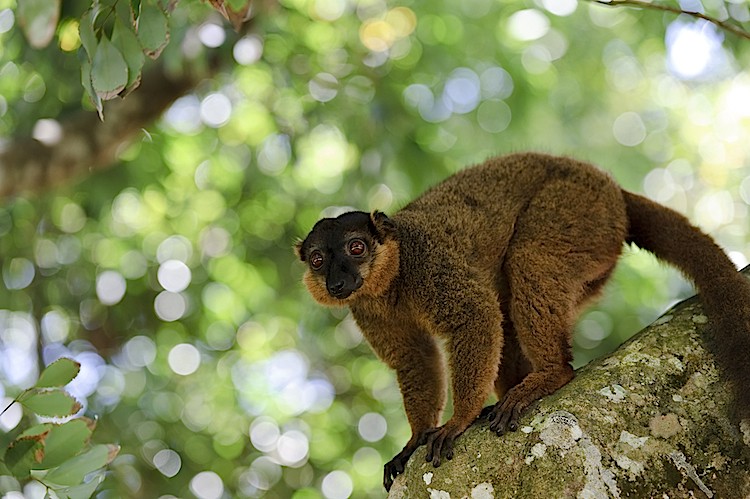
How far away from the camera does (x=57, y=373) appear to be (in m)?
2.93

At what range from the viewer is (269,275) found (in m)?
10.8

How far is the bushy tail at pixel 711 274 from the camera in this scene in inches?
142

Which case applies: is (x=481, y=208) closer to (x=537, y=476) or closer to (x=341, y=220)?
(x=341, y=220)

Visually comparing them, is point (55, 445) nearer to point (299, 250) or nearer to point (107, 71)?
point (107, 71)

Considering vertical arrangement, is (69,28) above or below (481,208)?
below

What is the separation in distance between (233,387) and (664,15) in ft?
23.2

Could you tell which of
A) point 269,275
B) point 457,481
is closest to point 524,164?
point 457,481

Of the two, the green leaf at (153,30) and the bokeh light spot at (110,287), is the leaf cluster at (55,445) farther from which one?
the bokeh light spot at (110,287)

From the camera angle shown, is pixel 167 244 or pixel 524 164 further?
pixel 167 244

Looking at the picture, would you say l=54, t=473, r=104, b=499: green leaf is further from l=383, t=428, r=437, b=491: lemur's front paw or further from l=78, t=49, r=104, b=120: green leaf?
l=383, t=428, r=437, b=491: lemur's front paw

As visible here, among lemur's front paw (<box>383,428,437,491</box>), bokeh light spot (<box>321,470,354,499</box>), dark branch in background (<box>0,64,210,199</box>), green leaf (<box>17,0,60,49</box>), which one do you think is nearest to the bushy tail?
lemur's front paw (<box>383,428,437,491</box>)

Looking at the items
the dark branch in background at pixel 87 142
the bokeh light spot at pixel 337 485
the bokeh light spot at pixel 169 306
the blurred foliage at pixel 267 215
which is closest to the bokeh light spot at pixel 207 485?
the blurred foliage at pixel 267 215

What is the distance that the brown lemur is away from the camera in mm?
4434

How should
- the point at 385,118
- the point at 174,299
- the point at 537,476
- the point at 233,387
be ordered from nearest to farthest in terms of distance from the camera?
1. the point at 537,476
2. the point at 385,118
3. the point at 174,299
4. the point at 233,387
